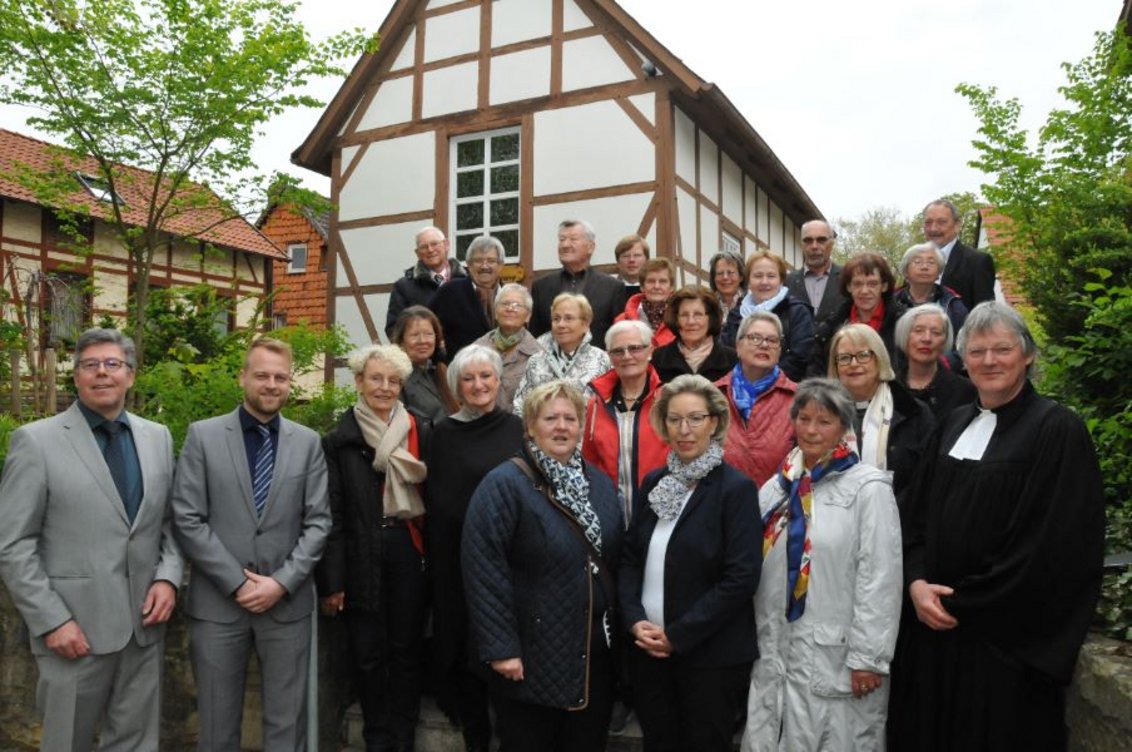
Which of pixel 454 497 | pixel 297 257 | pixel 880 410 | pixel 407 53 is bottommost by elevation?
pixel 454 497

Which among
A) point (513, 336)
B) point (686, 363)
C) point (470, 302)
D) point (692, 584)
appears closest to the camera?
point (692, 584)

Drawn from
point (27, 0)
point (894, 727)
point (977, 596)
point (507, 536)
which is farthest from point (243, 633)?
point (27, 0)

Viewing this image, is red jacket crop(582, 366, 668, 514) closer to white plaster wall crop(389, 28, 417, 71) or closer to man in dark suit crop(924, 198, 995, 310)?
man in dark suit crop(924, 198, 995, 310)

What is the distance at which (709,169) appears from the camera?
11.2m

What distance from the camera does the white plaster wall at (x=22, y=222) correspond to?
1569 cm

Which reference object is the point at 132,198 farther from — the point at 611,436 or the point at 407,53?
the point at 611,436

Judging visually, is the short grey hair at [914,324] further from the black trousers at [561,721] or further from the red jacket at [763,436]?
the black trousers at [561,721]

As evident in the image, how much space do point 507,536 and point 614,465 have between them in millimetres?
765

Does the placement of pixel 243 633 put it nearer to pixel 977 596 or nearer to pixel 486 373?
pixel 486 373

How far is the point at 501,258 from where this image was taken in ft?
18.1

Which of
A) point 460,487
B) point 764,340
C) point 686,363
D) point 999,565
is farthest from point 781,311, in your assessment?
point 999,565

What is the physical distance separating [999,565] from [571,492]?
4.61 ft

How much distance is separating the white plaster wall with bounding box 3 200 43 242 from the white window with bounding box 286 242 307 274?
25.6 feet

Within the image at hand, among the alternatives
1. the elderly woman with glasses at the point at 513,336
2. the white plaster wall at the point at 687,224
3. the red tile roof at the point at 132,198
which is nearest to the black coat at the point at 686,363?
the elderly woman with glasses at the point at 513,336
